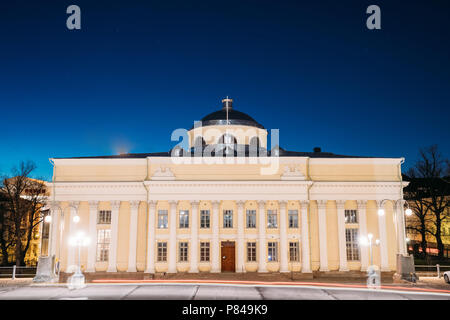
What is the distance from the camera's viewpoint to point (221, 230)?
35250mm

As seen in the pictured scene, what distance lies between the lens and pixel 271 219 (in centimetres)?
3566

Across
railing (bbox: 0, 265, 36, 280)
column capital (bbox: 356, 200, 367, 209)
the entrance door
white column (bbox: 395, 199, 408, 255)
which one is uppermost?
column capital (bbox: 356, 200, 367, 209)

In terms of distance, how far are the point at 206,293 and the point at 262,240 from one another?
1465cm

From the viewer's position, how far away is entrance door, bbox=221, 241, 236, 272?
114 feet

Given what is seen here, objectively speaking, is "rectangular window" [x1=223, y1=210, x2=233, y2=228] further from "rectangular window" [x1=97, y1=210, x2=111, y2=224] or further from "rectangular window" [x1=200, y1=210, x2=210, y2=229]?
"rectangular window" [x1=97, y1=210, x2=111, y2=224]

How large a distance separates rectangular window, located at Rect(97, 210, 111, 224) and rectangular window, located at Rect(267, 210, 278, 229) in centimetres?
1480

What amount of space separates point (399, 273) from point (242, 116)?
24.8 metres

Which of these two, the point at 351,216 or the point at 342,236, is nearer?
the point at 342,236

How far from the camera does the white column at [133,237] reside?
34344 mm

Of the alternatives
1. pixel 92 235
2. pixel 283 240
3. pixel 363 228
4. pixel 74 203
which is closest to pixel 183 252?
pixel 92 235

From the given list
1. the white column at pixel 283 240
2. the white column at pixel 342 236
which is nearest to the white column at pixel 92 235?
the white column at pixel 283 240

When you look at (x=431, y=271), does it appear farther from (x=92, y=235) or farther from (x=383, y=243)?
(x=92, y=235)

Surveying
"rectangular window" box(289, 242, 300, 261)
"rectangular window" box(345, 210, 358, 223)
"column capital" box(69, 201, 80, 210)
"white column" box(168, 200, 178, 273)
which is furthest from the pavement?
"rectangular window" box(345, 210, 358, 223)
